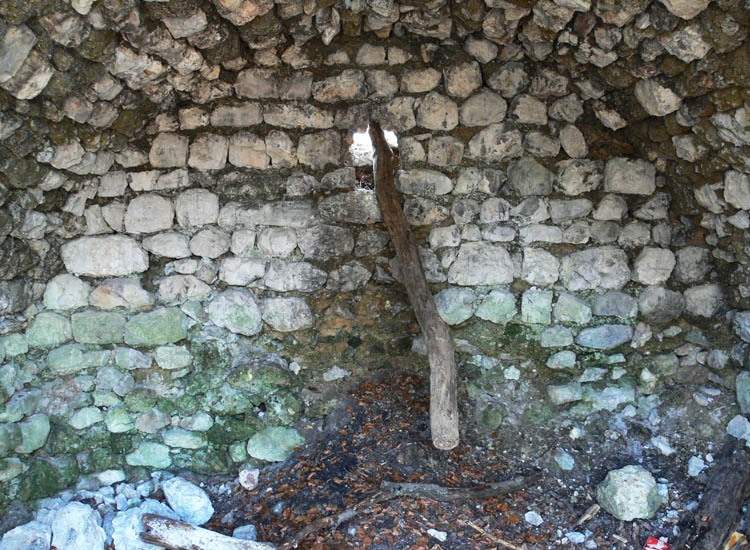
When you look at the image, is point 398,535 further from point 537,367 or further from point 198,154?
point 198,154

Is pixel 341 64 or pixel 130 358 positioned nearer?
pixel 341 64

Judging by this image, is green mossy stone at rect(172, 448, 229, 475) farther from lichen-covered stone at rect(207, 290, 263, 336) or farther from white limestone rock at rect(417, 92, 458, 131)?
white limestone rock at rect(417, 92, 458, 131)

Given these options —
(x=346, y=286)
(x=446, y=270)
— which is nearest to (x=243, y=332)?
(x=346, y=286)

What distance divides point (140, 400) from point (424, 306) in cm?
185

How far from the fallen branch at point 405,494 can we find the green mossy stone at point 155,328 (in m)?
1.42

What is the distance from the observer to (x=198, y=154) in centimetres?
372

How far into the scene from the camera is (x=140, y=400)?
3.86 metres

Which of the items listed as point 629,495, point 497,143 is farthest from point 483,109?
point 629,495

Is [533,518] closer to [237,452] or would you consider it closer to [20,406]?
[237,452]

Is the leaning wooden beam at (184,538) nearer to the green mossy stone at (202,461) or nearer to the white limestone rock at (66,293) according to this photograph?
the green mossy stone at (202,461)

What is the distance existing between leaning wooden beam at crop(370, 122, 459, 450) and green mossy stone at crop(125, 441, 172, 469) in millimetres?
1715

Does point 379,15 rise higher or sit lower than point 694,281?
higher

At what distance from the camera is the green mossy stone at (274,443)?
3.92 meters

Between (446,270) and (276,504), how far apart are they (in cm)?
174
